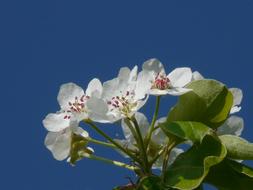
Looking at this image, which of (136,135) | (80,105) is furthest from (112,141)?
(80,105)

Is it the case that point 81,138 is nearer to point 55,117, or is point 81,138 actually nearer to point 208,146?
point 55,117

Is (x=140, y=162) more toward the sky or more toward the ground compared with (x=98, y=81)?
more toward the ground

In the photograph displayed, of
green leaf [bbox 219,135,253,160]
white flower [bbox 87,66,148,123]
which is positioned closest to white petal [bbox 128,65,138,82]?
white flower [bbox 87,66,148,123]

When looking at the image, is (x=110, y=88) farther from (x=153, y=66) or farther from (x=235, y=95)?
(x=235, y=95)

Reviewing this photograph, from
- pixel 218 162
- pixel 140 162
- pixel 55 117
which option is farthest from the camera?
pixel 55 117

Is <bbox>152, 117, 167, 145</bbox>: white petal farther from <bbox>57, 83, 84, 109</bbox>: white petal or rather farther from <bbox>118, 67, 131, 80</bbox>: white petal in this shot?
<bbox>57, 83, 84, 109</bbox>: white petal

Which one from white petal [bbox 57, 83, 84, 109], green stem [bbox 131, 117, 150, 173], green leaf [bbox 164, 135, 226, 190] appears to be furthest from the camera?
white petal [bbox 57, 83, 84, 109]

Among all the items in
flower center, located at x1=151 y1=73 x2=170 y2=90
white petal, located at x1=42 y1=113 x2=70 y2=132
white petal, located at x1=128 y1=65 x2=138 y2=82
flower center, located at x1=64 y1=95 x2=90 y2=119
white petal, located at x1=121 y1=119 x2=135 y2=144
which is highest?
white petal, located at x1=128 y1=65 x2=138 y2=82
